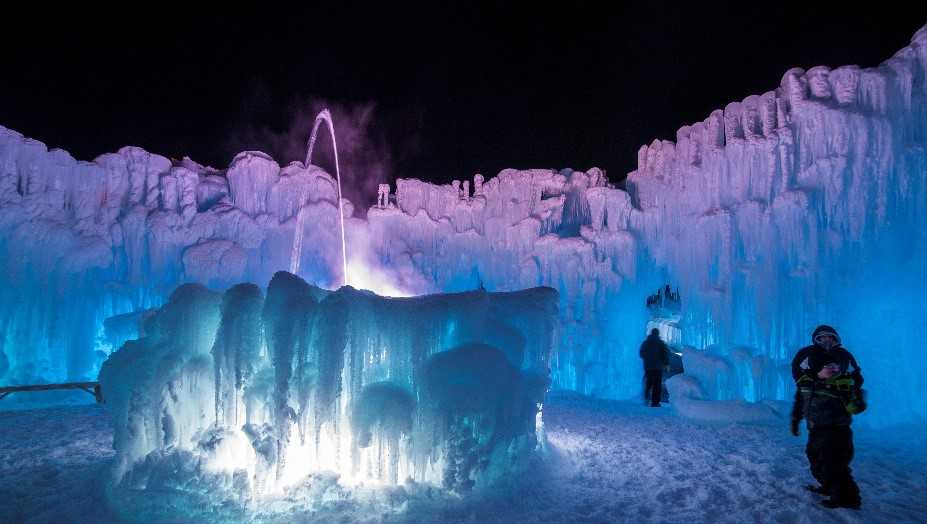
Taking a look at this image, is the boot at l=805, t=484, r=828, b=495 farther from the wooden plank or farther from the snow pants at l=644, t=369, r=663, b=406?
the wooden plank

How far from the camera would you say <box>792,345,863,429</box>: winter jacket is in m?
5.35

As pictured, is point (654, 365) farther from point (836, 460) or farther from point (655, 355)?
point (836, 460)

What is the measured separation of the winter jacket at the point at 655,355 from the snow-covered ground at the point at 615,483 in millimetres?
3365

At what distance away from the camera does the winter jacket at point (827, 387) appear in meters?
5.35

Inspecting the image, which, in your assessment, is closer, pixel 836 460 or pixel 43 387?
pixel 836 460

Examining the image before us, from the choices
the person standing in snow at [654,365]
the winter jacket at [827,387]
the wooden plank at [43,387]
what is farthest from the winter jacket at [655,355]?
the wooden plank at [43,387]

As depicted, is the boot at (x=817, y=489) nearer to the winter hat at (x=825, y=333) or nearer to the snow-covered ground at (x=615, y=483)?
the snow-covered ground at (x=615, y=483)

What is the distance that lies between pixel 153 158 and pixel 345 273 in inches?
279

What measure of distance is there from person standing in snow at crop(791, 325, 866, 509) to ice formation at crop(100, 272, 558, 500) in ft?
11.0

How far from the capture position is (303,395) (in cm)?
610

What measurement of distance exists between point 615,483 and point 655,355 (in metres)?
6.93

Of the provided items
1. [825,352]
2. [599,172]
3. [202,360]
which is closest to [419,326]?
[202,360]

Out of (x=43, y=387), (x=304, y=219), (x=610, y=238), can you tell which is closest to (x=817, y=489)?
(x=610, y=238)

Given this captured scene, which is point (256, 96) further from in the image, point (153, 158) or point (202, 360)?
point (202, 360)
